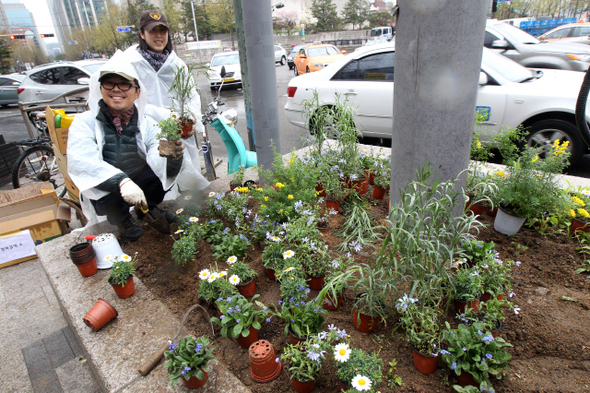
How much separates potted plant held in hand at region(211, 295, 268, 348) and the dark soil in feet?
0.28

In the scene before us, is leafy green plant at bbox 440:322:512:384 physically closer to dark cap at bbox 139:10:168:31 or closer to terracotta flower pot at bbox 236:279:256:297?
terracotta flower pot at bbox 236:279:256:297

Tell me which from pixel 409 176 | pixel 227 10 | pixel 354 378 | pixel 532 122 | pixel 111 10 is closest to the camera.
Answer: pixel 354 378

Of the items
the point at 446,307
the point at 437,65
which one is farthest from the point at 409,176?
the point at 446,307

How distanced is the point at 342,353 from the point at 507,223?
5.77ft

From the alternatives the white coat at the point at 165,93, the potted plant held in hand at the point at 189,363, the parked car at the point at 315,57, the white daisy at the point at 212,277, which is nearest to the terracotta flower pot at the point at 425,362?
the potted plant held in hand at the point at 189,363

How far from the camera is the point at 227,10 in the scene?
46.4 meters

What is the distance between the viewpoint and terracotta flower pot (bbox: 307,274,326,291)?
203 cm

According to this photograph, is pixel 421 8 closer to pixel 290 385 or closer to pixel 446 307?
pixel 446 307

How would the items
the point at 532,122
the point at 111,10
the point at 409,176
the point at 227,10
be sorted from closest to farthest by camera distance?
the point at 409,176, the point at 532,122, the point at 111,10, the point at 227,10

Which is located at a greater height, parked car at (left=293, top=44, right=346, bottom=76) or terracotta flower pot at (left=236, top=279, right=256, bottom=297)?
parked car at (left=293, top=44, right=346, bottom=76)

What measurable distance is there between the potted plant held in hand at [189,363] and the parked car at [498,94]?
249cm

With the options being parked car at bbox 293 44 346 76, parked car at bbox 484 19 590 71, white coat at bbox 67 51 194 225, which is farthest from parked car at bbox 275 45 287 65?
white coat at bbox 67 51 194 225

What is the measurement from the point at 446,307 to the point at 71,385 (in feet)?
7.49

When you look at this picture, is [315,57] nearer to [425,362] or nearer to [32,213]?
[32,213]
